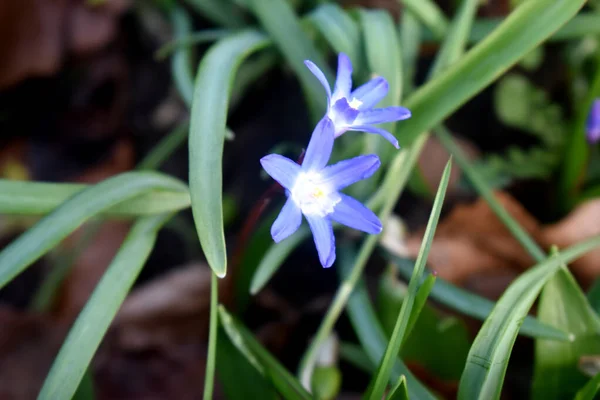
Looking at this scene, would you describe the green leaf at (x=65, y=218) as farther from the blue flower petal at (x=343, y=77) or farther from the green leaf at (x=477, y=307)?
the green leaf at (x=477, y=307)

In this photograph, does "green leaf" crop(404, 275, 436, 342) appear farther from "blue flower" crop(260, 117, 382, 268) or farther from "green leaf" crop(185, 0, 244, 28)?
"green leaf" crop(185, 0, 244, 28)

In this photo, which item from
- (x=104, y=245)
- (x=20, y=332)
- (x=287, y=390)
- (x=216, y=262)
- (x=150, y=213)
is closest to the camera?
(x=216, y=262)

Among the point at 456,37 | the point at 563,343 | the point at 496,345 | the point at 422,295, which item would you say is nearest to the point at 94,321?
the point at 422,295

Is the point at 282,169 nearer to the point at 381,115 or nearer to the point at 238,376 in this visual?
the point at 381,115

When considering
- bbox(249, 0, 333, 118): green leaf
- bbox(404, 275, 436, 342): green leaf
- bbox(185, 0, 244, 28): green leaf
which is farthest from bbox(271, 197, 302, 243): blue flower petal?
bbox(185, 0, 244, 28): green leaf

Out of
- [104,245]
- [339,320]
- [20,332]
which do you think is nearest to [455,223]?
[339,320]

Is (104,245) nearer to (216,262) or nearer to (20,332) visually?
(20,332)
